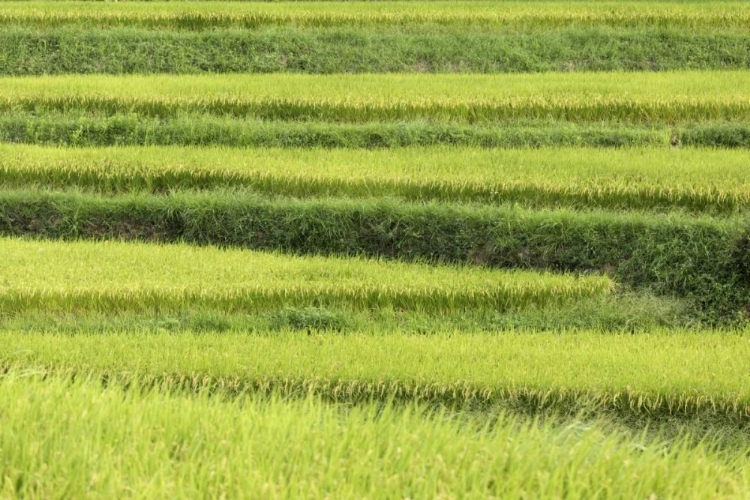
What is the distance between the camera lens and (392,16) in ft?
54.6

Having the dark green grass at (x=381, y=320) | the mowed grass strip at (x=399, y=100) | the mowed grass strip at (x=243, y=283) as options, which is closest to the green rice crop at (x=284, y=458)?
the dark green grass at (x=381, y=320)

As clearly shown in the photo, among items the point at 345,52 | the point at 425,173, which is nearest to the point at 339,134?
the point at 425,173

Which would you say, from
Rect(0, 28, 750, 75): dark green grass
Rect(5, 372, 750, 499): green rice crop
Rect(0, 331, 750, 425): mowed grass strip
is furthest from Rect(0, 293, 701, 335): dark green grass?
Rect(0, 28, 750, 75): dark green grass

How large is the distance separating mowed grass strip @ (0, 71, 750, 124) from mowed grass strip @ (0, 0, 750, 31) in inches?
115

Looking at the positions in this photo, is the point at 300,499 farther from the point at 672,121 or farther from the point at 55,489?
the point at 672,121

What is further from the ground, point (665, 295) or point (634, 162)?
point (634, 162)

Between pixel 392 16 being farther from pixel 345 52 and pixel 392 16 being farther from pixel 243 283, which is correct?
pixel 243 283

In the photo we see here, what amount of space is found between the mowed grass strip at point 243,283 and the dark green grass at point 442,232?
65cm

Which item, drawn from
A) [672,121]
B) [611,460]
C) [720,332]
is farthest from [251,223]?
[611,460]

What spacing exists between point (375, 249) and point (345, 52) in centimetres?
Answer: 668

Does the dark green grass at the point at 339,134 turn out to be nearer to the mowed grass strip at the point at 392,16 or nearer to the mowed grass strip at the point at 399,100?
the mowed grass strip at the point at 399,100

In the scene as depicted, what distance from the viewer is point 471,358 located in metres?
6.35

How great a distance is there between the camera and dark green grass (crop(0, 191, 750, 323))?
28.7 ft

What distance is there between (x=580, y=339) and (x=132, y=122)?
7.39 meters
